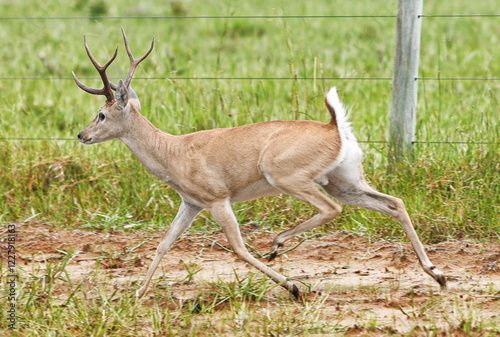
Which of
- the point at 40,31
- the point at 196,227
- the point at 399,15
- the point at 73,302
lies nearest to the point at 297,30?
the point at 40,31

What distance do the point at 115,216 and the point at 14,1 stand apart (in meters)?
9.07

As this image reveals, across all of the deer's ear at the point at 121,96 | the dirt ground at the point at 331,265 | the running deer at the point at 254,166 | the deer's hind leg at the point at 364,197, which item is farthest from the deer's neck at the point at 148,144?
the deer's hind leg at the point at 364,197

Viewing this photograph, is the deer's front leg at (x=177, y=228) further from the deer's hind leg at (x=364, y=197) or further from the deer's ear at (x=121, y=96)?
the deer's hind leg at (x=364, y=197)

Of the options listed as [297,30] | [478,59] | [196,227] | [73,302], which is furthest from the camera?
[297,30]

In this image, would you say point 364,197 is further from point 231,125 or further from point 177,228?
point 231,125

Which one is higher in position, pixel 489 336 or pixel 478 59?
pixel 478 59

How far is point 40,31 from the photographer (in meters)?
10.6

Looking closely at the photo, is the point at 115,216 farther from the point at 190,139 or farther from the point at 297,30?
the point at 297,30

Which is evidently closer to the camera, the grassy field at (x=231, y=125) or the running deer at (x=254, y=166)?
the running deer at (x=254, y=166)

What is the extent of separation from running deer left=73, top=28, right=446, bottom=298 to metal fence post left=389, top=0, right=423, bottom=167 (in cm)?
A: 117

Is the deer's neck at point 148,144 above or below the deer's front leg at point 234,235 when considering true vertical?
above

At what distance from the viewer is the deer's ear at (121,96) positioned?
446 centimetres

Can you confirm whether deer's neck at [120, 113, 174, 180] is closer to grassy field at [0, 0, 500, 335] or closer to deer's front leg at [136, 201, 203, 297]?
deer's front leg at [136, 201, 203, 297]

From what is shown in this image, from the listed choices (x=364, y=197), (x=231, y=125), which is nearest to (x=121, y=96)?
(x=231, y=125)
